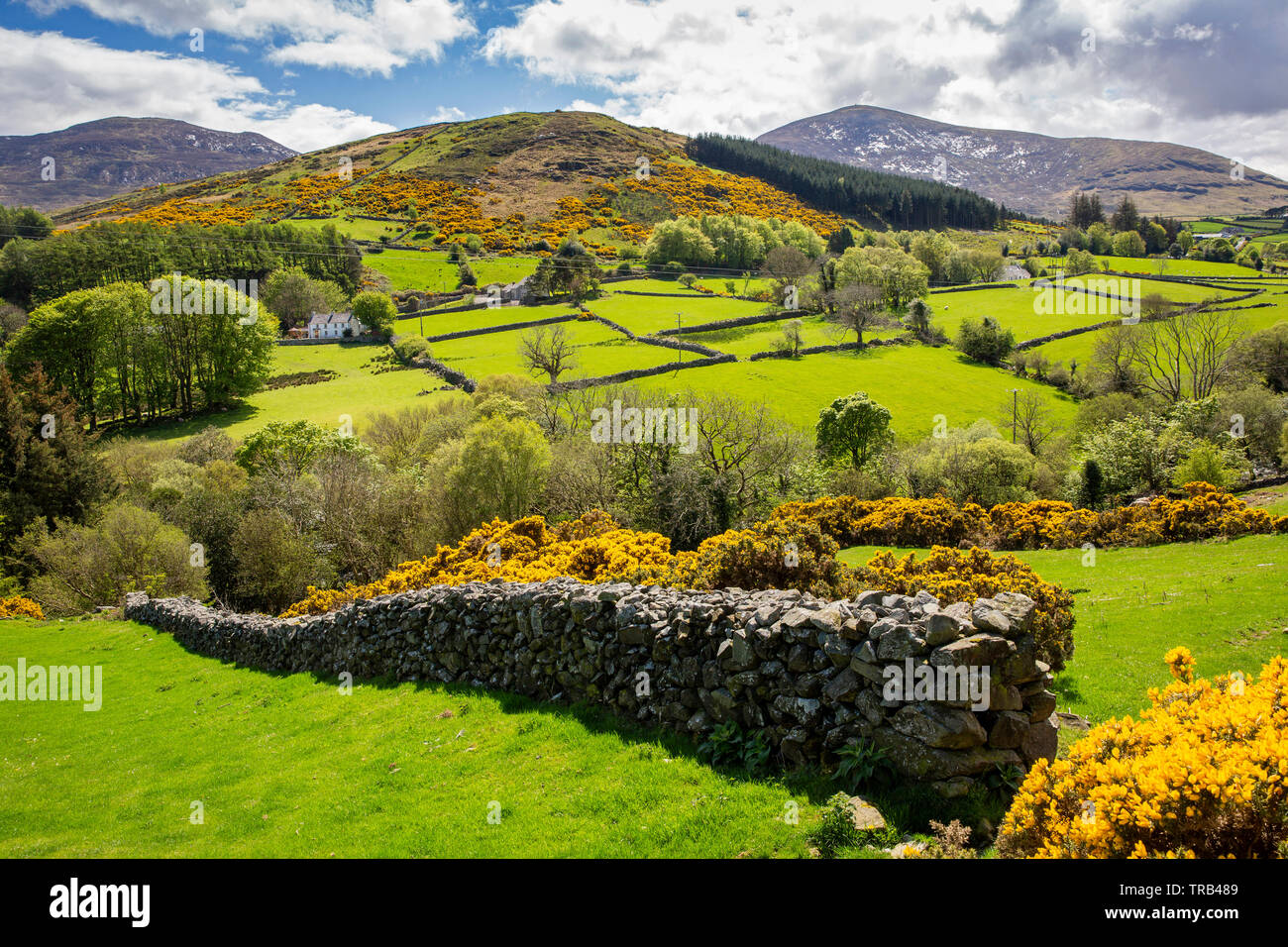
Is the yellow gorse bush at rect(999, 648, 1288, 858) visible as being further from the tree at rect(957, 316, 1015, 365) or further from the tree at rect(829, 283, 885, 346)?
the tree at rect(957, 316, 1015, 365)

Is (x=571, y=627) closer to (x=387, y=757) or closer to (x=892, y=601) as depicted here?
(x=387, y=757)

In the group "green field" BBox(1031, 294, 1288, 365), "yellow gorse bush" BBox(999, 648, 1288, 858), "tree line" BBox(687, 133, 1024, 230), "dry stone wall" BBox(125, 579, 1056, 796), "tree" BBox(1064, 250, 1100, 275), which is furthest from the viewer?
"tree line" BBox(687, 133, 1024, 230)

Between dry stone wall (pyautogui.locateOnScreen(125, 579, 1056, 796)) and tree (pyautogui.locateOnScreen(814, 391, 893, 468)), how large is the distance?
41385 mm

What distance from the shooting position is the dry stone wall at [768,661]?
6.78 metres

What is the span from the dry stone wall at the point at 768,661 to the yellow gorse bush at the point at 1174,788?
1095mm

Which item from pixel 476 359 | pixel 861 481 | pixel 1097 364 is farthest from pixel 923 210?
pixel 861 481

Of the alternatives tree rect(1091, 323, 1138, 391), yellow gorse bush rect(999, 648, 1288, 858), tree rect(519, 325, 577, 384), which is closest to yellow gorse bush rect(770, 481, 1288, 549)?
yellow gorse bush rect(999, 648, 1288, 858)

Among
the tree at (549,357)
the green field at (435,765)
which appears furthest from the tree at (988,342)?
the green field at (435,765)

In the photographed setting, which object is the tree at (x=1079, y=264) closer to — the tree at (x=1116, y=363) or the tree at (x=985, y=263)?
the tree at (x=985, y=263)

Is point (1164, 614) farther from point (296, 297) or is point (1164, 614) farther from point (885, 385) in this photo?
point (296, 297)

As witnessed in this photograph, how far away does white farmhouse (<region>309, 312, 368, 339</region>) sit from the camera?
85500 millimetres

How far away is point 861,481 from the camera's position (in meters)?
39.9

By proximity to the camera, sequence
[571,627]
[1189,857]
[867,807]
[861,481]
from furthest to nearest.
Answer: [861,481] < [571,627] < [867,807] < [1189,857]
